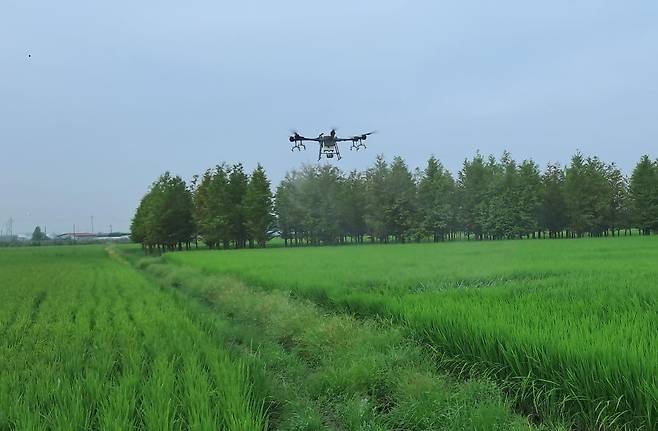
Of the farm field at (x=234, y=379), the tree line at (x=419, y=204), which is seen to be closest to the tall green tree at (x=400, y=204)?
the tree line at (x=419, y=204)

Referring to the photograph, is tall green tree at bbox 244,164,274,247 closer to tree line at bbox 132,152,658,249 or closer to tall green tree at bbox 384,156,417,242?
tree line at bbox 132,152,658,249

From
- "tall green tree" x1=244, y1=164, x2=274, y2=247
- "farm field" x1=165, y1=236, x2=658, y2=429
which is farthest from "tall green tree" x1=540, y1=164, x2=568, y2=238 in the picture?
"farm field" x1=165, y1=236, x2=658, y2=429

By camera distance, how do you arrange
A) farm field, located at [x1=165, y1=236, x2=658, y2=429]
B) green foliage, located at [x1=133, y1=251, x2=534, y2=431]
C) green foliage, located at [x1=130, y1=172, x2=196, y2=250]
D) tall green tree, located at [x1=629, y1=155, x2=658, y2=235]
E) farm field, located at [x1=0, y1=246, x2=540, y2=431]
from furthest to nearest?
green foliage, located at [x1=130, y1=172, x2=196, y2=250] < tall green tree, located at [x1=629, y1=155, x2=658, y2=235] < green foliage, located at [x1=133, y1=251, x2=534, y2=431] < farm field, located at [x1=0, y1=246, x2=540, y2=431] < farm field, located at [x1=165, y1=236, x2=658, y2=429]

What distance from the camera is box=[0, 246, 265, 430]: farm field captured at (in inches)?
190

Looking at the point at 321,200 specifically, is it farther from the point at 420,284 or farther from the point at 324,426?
the point at 324,426

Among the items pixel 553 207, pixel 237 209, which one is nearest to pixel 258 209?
pixel 237 209

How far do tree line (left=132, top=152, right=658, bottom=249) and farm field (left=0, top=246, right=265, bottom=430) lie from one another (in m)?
51.3

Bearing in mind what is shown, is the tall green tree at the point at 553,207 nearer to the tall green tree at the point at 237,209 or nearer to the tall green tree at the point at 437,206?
the tall green tree at the point at 437,206

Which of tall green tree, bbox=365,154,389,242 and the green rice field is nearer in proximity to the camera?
the green rice field

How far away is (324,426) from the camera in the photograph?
215 inches

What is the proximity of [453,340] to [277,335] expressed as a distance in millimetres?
4184

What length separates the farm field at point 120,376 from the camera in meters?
4.84

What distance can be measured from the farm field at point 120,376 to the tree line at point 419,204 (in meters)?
51.3

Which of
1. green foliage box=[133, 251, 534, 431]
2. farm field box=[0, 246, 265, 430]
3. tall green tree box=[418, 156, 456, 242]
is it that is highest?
tall green tree box=[418, 156, 456, 242]
